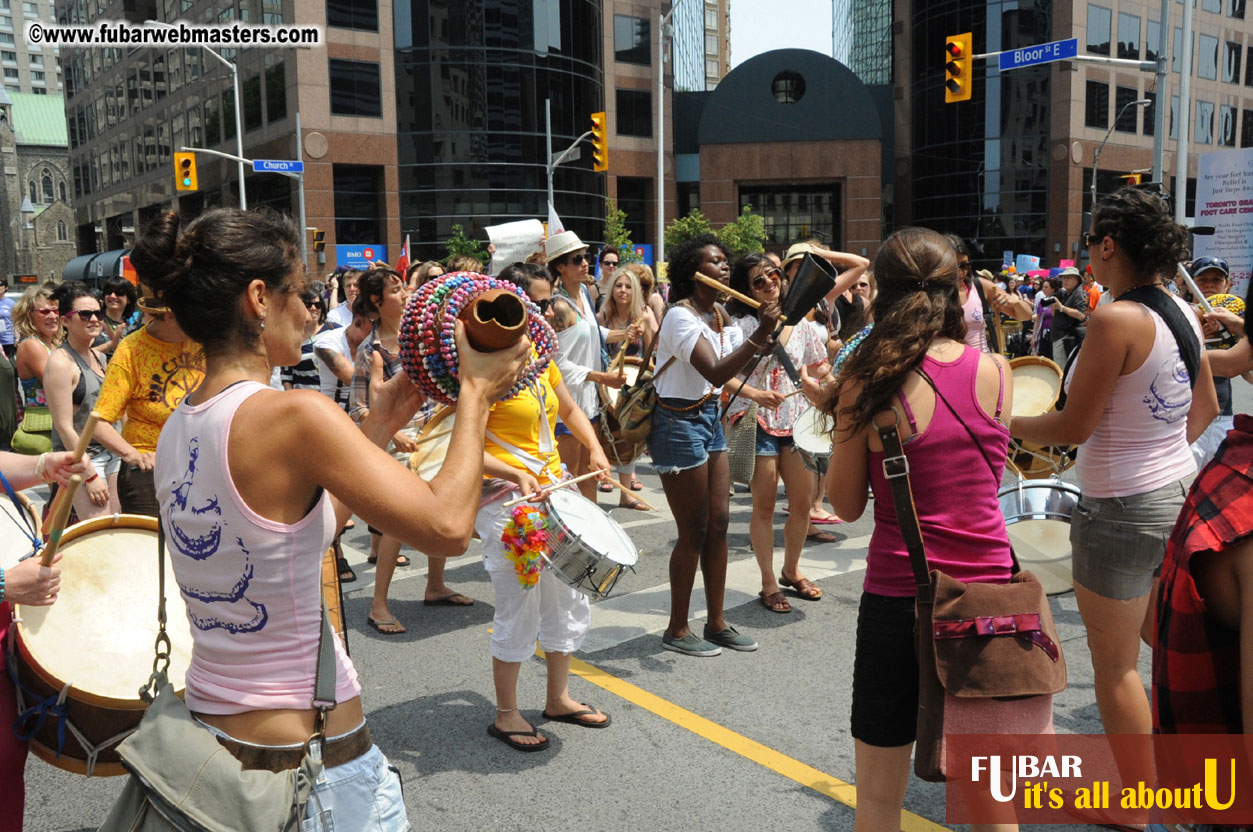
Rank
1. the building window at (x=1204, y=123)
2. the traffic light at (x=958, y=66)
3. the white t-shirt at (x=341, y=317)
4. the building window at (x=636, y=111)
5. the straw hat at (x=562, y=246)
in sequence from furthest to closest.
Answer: the building window at (x=1204, y=123) < the building window at (x=636, y=111) < the traffic light at (x=958, y=66) < the white t-shirt at (x=341, y=317) < the straw hat at (x=562, y=246)

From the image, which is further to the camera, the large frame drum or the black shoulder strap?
the black shoulder strap

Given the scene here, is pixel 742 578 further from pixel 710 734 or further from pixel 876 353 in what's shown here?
pixel 876 353

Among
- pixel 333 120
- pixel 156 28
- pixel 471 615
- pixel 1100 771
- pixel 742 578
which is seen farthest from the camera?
pixel 333 120

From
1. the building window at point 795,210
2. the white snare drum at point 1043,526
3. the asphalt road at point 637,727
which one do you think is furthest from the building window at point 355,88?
the white snare drum at point 1043,526

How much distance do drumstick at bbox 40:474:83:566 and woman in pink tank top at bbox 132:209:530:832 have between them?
0.60ft

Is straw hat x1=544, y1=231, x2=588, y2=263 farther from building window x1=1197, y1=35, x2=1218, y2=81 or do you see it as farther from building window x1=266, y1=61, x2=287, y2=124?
building window x1=1197, y1=35, x2=1218, y2=81

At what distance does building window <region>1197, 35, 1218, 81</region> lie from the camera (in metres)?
56.3

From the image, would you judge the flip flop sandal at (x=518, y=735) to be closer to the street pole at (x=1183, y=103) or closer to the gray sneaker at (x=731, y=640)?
the gray sneaker at (x=731, y=640)

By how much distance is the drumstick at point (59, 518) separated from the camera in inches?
80.7

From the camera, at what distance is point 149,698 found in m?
2.38

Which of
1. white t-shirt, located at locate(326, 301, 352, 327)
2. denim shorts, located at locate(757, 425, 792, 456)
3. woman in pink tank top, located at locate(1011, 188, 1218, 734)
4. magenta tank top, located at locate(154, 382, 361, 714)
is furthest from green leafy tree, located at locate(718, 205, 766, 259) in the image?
magenta tank top, located at locate(154, 382, 361, 714)

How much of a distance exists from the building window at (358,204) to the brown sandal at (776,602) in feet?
136

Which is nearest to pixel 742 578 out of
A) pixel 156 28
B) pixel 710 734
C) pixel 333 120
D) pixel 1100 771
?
pixel 710 734

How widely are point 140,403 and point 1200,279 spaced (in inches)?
260
